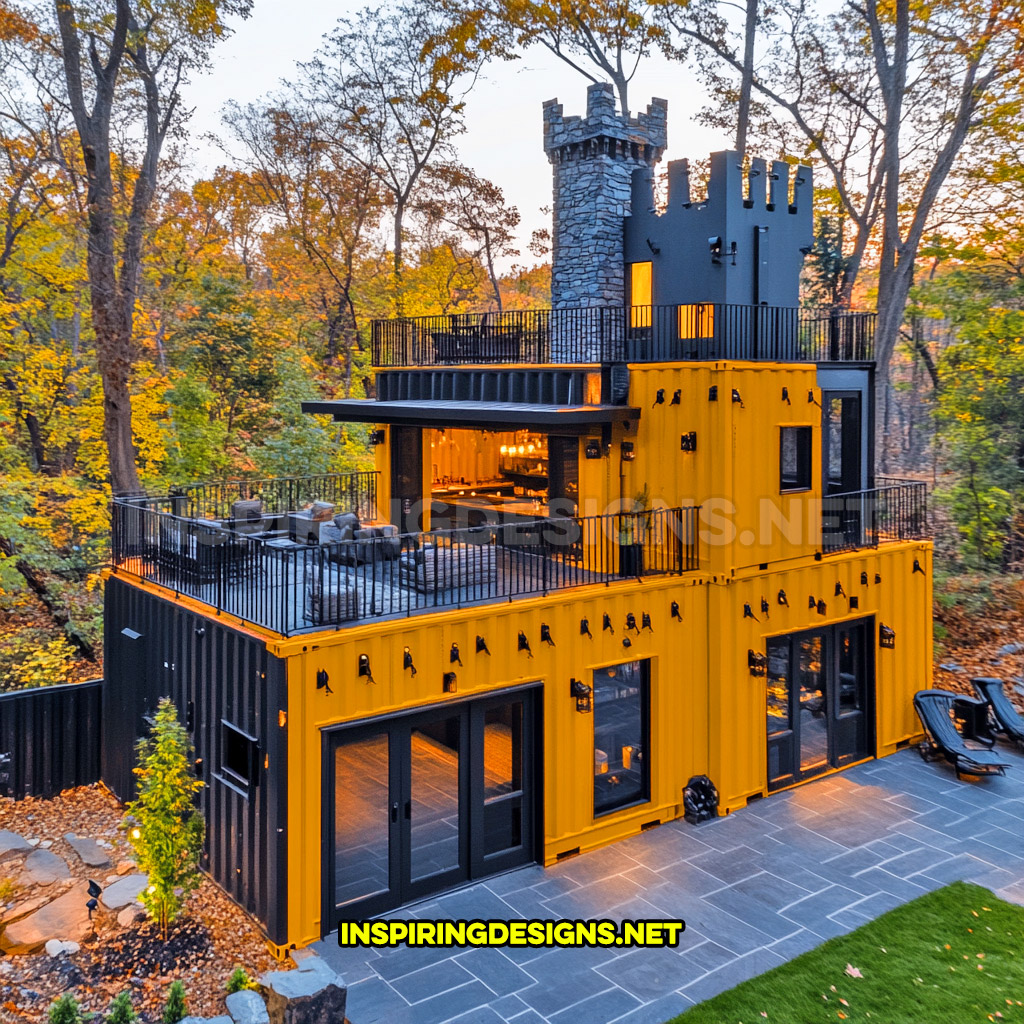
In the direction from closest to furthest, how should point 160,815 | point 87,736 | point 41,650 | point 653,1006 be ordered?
point 653,1006 → point 160,815 → point 87,736 → point 41,650

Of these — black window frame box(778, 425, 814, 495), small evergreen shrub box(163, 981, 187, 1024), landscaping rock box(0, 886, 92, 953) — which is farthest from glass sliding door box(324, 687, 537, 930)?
black window frame box(778, 425, 814, 495)

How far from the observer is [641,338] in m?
12.5

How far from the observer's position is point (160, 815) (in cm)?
805

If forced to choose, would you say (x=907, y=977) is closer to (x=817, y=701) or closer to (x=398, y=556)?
(x=817, y=701)

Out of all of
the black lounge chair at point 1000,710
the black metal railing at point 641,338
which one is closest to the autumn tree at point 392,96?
the black metal railing at point 641,338

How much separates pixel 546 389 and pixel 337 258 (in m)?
17.1

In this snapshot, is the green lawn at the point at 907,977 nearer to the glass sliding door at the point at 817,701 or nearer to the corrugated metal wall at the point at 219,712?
the glass sliding door at the point at 817,701

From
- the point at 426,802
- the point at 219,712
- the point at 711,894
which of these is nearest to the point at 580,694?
the point at 426,802

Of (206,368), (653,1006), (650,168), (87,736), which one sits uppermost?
(650,168)

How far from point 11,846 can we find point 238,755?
11.2 feet

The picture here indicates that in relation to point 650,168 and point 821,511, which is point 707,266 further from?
point 821,511

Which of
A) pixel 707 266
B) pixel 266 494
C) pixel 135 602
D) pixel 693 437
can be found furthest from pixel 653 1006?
pixel 266 494

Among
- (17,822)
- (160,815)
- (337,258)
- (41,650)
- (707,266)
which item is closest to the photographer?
(160,815)

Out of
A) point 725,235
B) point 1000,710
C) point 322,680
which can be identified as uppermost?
point 725,235
